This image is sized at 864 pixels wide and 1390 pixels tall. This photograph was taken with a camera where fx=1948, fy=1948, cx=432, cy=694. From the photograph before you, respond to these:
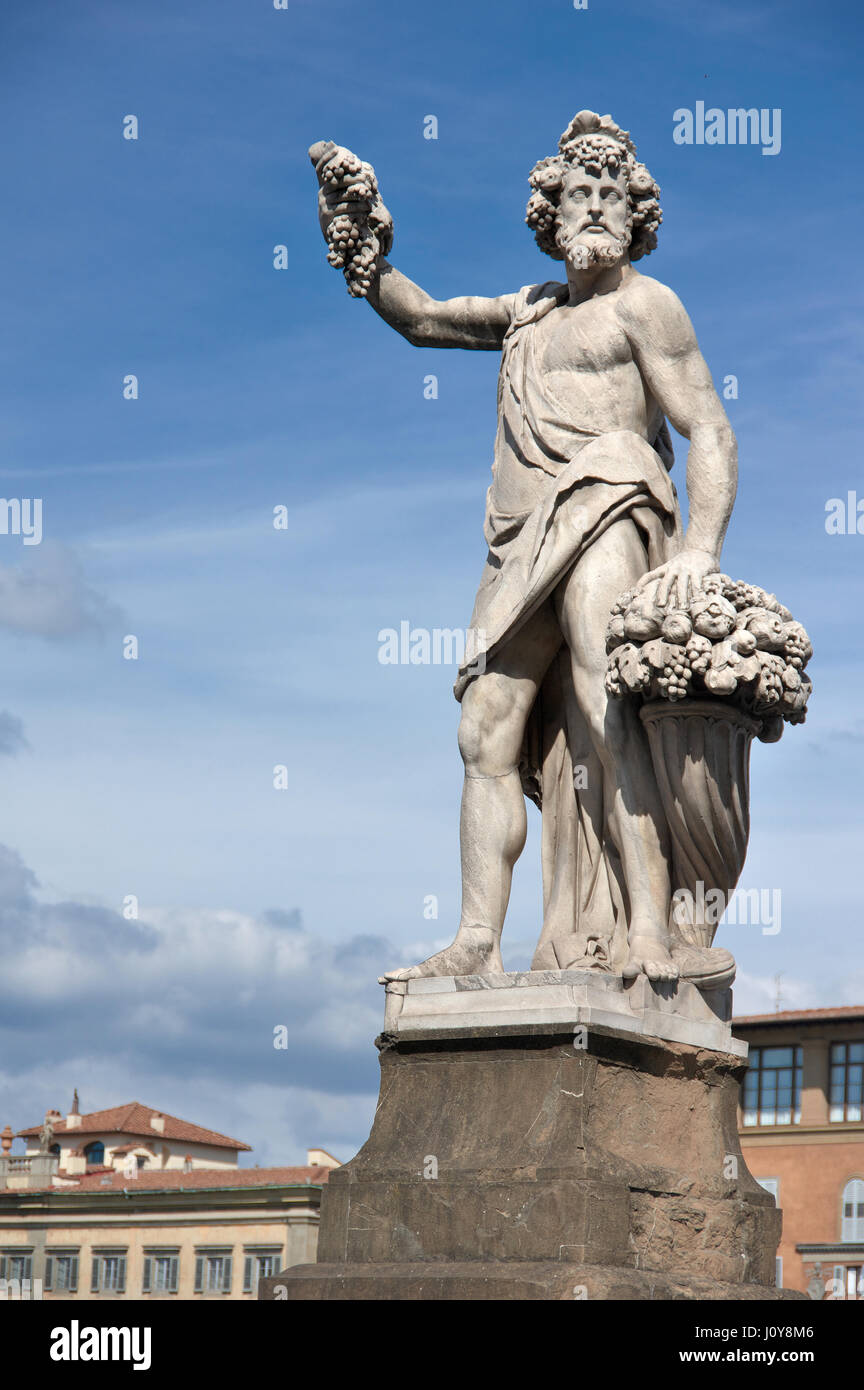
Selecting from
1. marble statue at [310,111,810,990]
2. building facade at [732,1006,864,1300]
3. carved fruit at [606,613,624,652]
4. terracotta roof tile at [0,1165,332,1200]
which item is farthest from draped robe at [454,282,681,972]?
building facade at [732,1006,864,1300]

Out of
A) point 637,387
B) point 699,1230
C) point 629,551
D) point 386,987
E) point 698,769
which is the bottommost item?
point 699,1230

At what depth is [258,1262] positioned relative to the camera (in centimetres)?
6519

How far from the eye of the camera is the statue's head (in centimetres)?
884

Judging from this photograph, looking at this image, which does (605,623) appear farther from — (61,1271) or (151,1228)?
(61,1271)

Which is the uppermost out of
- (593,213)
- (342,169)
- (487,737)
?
(342,169)

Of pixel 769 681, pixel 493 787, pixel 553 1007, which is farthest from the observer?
pixel 493 787

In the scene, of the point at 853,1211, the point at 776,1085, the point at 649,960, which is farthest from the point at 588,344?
the point at 853,1211

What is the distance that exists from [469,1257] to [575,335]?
13.2 feet

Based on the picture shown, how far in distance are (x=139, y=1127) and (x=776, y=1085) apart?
27.2 meters

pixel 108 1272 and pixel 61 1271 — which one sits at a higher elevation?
pixel 61 1271

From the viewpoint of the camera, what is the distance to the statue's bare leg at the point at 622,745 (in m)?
8.16

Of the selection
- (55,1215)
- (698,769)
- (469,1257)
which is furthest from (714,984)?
(55,1215)
